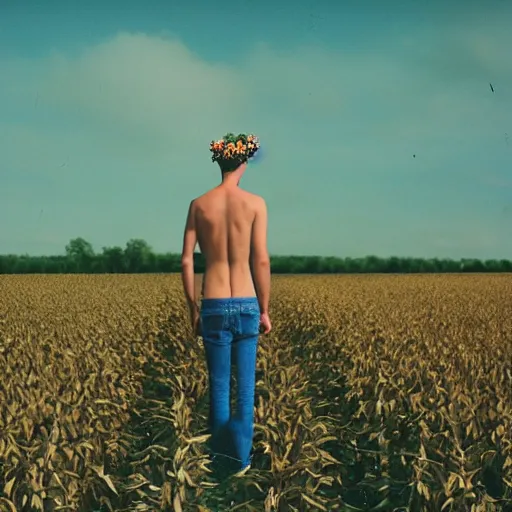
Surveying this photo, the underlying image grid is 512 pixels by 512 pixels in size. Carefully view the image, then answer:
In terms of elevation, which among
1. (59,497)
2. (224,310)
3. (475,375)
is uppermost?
(224,310)

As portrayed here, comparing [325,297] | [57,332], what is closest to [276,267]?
[325,297]

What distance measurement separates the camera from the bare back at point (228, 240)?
5.43 metres

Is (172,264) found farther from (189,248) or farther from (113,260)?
(189,248)

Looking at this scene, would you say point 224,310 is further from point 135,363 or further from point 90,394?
point 135,363

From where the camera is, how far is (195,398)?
7688 mm

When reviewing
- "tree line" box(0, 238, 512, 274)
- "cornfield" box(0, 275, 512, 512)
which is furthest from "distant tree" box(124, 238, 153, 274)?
"cornfield" box(0, 275, 512, 512)

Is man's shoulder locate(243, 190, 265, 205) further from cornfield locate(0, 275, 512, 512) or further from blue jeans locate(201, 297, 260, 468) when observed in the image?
cornfield locate(0, 275, 512, 512)

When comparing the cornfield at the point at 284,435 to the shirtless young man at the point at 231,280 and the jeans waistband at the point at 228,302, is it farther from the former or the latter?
the jeans waistband at the point at 228,302

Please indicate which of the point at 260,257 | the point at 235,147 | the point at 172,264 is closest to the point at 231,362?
the point at 260,257

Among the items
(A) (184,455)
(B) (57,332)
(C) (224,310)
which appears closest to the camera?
(A) (184,455)

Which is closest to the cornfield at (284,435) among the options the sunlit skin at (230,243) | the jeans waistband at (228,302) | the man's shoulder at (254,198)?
the jeans waistband at (228,302)

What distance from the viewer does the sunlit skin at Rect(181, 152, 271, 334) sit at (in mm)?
5445

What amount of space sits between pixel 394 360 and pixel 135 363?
3476 mm

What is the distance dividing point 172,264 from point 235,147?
6907 cm
